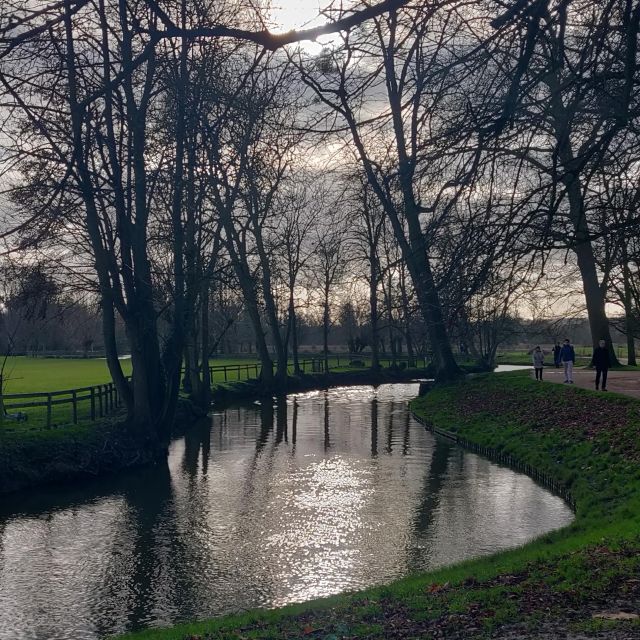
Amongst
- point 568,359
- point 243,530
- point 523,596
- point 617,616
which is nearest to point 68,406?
point 243,530

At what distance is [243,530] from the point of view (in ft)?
42.3

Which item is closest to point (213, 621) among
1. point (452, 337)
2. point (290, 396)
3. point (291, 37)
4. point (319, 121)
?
point (452, 337)

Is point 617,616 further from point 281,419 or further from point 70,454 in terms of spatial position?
point 281,419

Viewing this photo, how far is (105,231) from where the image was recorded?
2064cm

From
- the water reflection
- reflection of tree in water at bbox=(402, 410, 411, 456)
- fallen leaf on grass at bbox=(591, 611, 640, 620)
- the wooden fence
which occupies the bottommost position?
the water reflection

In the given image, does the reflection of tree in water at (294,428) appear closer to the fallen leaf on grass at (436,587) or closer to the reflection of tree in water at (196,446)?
the reflection of tree in water at (196,446)

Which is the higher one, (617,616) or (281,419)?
(617,616)

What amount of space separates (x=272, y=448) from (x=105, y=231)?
24.2 ft

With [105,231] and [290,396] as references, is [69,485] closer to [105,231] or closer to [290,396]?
[105,231]

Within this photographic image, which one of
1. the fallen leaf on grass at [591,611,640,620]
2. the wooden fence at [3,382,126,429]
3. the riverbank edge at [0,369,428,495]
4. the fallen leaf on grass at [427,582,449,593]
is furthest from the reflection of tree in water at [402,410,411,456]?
the fallen leaf on grass at [591,611,640,620]

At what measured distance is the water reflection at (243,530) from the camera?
9.66 m

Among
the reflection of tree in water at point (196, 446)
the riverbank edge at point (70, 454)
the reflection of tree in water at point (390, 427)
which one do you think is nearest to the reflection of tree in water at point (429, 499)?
the reflection of tree in water at point (390, 427)

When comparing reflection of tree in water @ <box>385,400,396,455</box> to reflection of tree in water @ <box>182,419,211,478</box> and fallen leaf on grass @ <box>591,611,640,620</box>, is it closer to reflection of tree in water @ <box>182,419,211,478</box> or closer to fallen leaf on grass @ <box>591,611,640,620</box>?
reflection of tree in water @ <box>182,419,211,478</box>

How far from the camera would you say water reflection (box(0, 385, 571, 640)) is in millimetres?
9664
